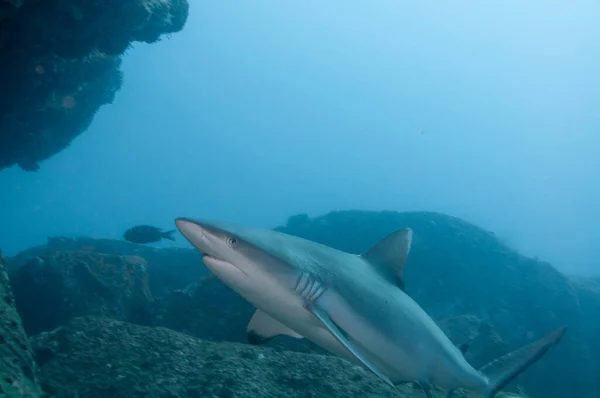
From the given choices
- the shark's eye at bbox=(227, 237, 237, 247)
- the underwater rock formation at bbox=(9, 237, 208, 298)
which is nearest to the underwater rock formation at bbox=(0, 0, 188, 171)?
the underwater rock formation at bbox=(9, 237, 208, 298)

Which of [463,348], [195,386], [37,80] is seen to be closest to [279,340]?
[195,386]

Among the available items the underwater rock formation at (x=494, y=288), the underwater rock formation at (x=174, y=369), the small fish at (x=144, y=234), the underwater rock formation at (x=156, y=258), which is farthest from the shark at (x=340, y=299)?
the underwater rock formation at (x=156, y=258)

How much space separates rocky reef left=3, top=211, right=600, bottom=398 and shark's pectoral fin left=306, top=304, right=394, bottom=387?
2.45m

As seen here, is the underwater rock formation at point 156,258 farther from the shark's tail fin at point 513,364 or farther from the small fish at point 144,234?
the shark's tail fin at point 513,364

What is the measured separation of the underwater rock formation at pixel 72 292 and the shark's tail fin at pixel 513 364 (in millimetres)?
8841

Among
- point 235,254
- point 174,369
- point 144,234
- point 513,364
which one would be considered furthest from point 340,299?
point 144,234

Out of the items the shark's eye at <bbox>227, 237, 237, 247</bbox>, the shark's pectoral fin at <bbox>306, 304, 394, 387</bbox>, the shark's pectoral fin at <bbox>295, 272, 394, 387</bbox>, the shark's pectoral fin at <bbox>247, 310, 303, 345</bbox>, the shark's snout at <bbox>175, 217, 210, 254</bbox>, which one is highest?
the shark's snout at <bbox>175, 217, 210, 254</bbox>

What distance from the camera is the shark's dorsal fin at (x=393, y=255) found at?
166 inches

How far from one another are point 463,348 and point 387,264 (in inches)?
70.1

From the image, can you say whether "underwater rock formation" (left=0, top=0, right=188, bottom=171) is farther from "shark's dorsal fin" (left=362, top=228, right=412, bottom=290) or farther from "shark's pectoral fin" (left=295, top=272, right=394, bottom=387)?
"shark's dorsal fin" (left=362, top=228, right=412, bottom=290)

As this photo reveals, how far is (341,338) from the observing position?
9.64 ft

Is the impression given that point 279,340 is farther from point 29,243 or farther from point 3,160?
point 29,243

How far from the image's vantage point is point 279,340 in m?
7.96

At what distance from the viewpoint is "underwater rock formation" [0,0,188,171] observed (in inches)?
361
